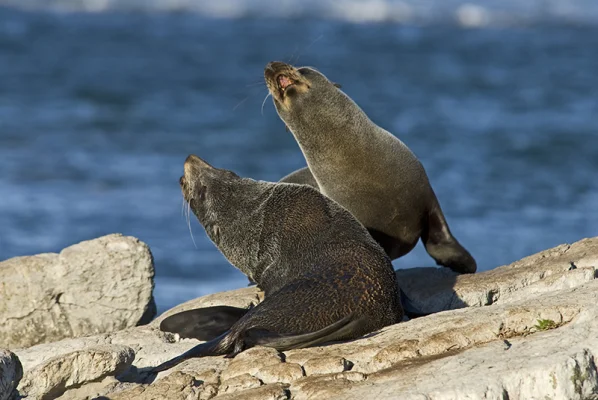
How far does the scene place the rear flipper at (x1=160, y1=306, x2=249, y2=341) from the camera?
21.4 feet

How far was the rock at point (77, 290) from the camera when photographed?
729cm

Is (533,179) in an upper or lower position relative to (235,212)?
upper

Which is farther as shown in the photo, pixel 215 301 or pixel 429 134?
pixel 429 134

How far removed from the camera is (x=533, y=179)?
1698cm

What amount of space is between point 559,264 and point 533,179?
10.1 metres

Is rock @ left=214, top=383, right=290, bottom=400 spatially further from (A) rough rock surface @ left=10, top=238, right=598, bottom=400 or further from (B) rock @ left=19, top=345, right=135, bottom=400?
(B) rock @ left=19, top=345, right=135, bottom=400

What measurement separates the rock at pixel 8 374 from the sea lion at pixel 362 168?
326cm

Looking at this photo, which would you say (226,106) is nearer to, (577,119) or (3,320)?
(577,119)

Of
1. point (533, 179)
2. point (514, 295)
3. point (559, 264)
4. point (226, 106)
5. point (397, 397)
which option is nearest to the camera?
point (397, 397)

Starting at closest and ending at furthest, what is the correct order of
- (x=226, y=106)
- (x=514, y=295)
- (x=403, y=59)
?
(x=514, y=295) → (x=226, y=106) → (x=403, y=59)

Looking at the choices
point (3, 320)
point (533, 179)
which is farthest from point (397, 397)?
point (533, 179)

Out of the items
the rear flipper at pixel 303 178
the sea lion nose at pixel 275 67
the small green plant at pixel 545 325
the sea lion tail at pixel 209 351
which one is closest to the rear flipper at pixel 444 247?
the rear flipper at pixel 303 178

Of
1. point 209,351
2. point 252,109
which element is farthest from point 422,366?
point 252,109

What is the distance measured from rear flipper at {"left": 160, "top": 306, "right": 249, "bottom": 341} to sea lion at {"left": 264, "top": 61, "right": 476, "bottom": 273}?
165cm
